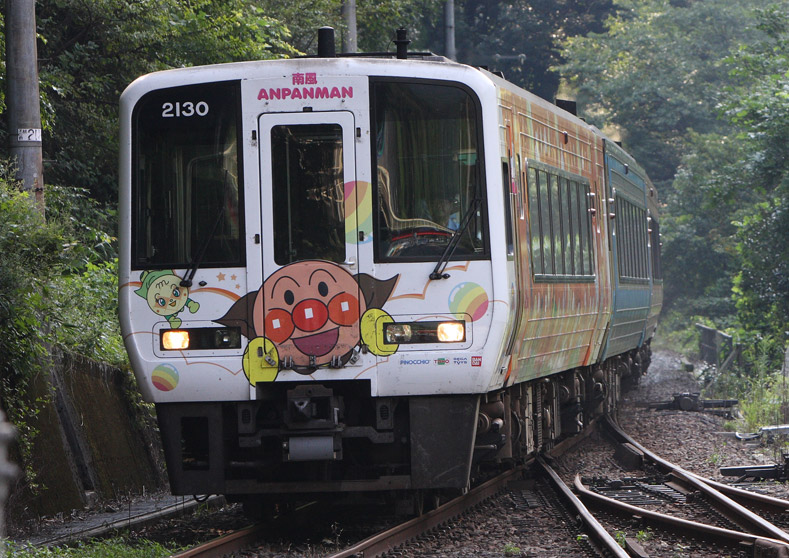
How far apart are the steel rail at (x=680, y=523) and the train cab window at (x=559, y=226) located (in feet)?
5.54

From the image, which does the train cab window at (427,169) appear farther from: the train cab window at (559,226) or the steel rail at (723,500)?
the steel rail at (723,500)

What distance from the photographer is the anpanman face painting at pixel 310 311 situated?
732 centimetres

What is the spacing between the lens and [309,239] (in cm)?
744

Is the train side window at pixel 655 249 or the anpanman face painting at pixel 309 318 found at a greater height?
the train side window at pixel 655 249

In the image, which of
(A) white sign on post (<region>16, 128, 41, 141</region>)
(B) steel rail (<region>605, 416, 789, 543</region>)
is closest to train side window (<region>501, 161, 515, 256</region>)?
(B) steel rail (<region>605, 416, 789, 543</region>)

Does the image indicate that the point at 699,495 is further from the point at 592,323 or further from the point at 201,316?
the point at 201,316

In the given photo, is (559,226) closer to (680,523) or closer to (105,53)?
(680,523)

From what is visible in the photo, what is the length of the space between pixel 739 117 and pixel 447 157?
54.5ft

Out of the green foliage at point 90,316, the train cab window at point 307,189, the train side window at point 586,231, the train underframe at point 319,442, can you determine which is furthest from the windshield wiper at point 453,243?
the train side window at point 586,231

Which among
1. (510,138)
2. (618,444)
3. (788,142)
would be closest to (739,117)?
(788,142)

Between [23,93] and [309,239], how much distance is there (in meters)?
3.16

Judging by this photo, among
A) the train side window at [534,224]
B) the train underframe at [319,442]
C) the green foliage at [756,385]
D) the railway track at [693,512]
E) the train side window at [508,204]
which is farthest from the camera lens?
the green foliage at [756,385]

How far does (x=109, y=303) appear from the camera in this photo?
1246cm

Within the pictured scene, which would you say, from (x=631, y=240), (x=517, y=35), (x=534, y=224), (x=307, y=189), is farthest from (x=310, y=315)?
(x=517, y=35)
